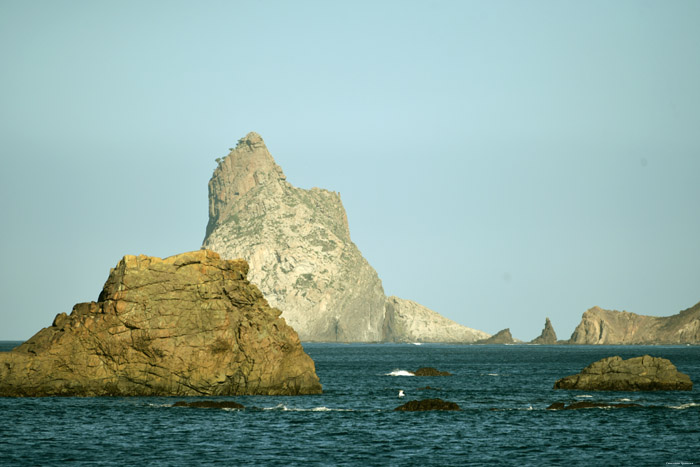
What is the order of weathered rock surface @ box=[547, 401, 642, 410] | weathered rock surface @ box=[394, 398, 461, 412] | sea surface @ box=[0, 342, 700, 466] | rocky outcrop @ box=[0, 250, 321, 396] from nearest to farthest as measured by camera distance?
1. sea surface @ box=[0, 342, 700, 466]
2. weathered rock surface @ box=[547, 401, 642, 410]
3. weathered rock surface @ box=[394, 398, 461, 412]
4. rocky outcrop @ box=[0, 250, 321, 396]

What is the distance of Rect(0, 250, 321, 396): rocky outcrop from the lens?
238 ft

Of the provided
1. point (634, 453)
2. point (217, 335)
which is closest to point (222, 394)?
point (217, 335)

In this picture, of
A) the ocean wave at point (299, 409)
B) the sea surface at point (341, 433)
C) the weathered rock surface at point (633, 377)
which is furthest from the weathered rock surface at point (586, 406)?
the weathered rock surface at point (633, 377)

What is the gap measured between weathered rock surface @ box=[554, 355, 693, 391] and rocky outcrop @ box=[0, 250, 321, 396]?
32185 millimetres

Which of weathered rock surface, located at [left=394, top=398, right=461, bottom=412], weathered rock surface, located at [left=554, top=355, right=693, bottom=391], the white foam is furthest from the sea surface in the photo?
weathered rock surface, located at [left=554, top=355, right=693, bottom=391]

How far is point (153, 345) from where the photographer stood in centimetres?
7238

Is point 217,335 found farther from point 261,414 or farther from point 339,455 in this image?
point 339,455

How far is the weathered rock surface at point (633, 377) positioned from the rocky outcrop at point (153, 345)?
32185 mm

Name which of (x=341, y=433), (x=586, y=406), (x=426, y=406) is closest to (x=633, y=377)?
(x=586, y=406)

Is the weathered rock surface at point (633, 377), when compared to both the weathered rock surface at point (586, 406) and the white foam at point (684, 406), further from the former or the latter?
the weathered rock surface at point (586, 406)

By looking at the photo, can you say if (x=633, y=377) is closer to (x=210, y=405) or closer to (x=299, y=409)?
(x=299, y=409)

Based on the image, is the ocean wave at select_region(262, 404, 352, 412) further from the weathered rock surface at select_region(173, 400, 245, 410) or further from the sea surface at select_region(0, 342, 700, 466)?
the weathered rock surface at select_region(173, 400, 245, 410)

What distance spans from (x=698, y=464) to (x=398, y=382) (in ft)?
210

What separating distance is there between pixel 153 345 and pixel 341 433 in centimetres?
2109
